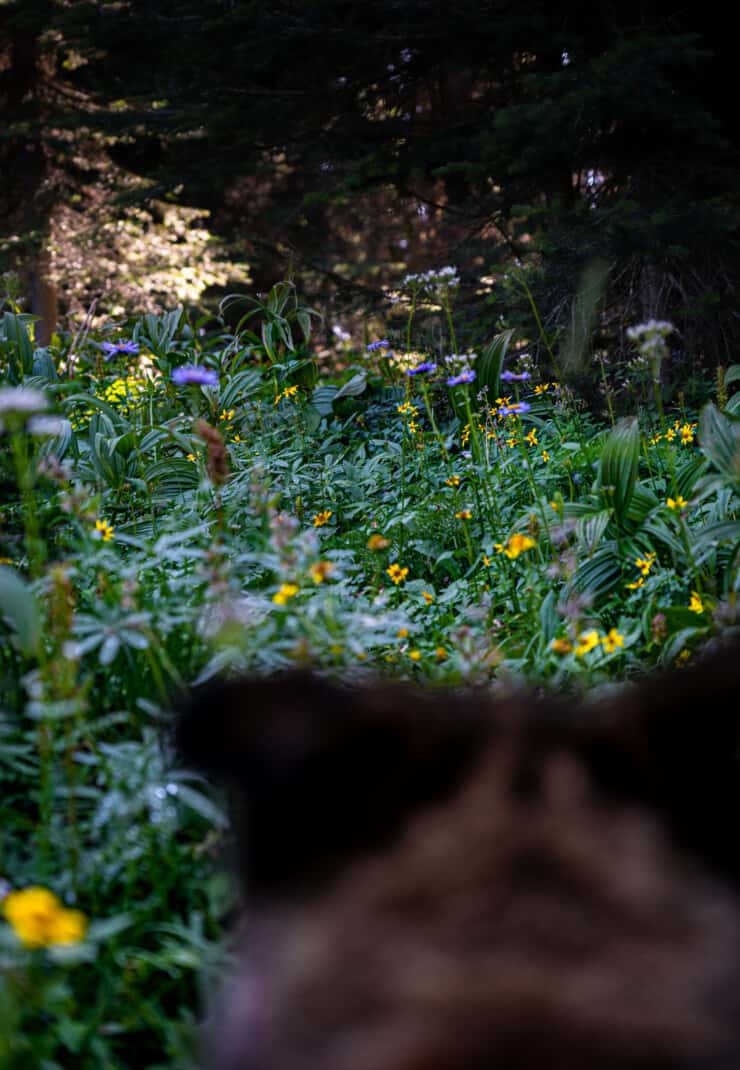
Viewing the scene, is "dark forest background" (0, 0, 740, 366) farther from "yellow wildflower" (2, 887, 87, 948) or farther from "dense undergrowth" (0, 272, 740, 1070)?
"yellow wildflower" (2, 887, 87, 948)

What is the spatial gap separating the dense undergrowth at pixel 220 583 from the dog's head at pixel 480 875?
244mm

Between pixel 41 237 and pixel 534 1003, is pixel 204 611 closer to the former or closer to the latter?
pixel 534 1003

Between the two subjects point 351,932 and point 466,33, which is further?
point 466,33

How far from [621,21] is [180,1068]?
6110 millimetres

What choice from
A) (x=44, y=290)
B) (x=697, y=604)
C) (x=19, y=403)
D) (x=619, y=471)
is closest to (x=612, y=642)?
(x=697, y=604)

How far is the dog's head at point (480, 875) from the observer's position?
0.72m

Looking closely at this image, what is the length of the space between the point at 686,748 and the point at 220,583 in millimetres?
859

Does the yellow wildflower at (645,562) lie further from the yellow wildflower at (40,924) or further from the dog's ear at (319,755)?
the yellow wildflower at (40,924)

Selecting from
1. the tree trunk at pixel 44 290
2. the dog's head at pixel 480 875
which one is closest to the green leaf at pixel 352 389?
the dog's head at pixel 480 875

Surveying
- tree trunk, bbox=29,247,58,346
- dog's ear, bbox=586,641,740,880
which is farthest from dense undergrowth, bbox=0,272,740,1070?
tree trunk, bbox=29,247,58,346

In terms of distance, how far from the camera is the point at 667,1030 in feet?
2.35

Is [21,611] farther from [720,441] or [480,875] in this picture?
[720,441]

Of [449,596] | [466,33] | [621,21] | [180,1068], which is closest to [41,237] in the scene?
[466,33]

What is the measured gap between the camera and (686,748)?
104 centimetres
